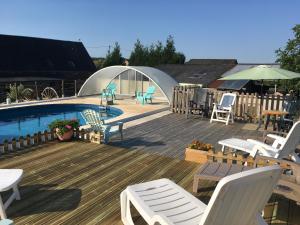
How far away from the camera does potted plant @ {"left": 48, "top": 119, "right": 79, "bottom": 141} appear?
695 centimetres

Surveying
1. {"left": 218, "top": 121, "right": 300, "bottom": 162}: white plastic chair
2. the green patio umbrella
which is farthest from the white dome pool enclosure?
{"left": 218, "top": 121, "right": 300, "bottom": 162}: white plastic chair

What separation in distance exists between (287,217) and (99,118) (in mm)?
4862

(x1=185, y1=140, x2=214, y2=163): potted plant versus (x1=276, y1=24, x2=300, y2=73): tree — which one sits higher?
(x1=276, y1=24, x2=300, y2=73): tree

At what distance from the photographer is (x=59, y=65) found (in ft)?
109

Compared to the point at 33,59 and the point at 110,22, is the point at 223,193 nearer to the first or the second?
the point at 33,59

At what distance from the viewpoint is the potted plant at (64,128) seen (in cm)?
695

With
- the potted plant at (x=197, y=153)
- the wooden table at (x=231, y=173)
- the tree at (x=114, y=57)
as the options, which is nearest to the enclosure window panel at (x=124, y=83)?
the potted plant at (x=197, y=153)

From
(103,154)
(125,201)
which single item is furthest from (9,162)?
(125,201)

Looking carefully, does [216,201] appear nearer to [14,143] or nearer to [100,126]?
[100,126]

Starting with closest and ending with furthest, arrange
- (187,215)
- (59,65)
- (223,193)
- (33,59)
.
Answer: (223,193)
(187,215)
(33,59)
(59,65)

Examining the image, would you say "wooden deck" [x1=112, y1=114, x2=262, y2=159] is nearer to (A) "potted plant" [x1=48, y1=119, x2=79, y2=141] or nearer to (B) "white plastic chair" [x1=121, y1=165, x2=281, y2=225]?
(A) "potted plant" [x1=48, y1=119, x2=79, y2=141]

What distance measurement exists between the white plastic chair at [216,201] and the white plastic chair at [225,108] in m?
7.11

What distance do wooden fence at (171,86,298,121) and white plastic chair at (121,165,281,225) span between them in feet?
26.1

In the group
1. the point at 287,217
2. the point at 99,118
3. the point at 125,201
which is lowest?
the point at 287,217
